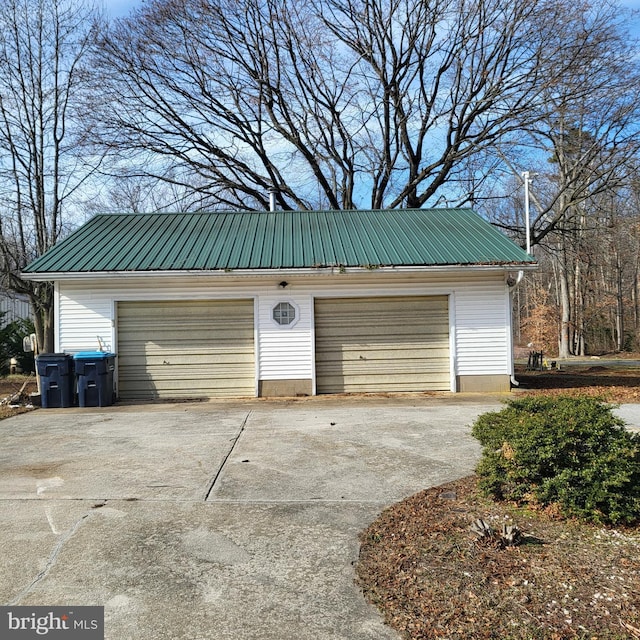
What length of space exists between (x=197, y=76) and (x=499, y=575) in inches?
753

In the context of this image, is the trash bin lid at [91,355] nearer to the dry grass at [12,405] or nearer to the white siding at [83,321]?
the white siding at [83,321]

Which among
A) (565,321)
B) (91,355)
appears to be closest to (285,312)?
(91,355)

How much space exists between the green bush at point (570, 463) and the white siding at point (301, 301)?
6.69 metres

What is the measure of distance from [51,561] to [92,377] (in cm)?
703

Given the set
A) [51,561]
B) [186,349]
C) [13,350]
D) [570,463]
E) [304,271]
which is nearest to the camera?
[51,561]

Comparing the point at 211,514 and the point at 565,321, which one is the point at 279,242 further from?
the point at 565,321

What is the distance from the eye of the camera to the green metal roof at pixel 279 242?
33.6 feet

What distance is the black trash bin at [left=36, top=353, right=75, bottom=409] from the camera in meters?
9.58

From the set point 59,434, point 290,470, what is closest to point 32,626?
point 290,470

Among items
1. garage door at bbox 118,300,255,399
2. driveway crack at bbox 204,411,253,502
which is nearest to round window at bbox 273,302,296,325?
garage door at bbox 118,300,255,399

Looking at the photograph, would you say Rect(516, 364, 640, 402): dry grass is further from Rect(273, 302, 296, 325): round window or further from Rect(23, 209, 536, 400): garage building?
Rect(273, 302, 296, 325): round window

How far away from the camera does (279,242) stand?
37.4 ft

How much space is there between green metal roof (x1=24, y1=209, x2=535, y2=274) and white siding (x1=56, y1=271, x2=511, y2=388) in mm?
414

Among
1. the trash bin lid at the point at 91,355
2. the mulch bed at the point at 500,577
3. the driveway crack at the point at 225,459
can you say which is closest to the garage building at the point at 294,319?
the trash bin lid at the point at 91,355
